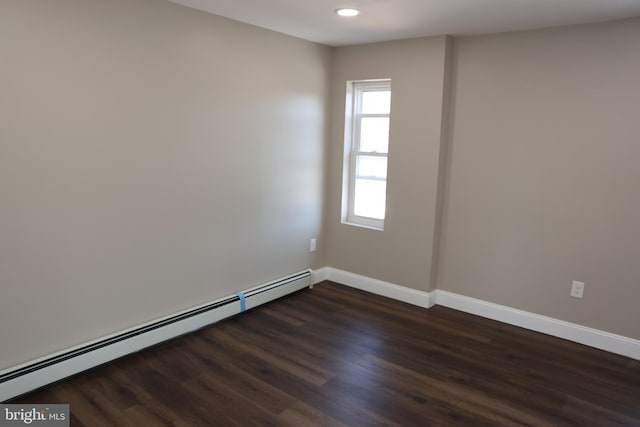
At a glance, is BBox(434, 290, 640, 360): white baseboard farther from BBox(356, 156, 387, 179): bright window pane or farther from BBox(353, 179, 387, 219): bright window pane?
BBox(356, 156, 387, 179): bright window pane

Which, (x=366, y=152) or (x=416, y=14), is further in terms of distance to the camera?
(x=366, y=152)

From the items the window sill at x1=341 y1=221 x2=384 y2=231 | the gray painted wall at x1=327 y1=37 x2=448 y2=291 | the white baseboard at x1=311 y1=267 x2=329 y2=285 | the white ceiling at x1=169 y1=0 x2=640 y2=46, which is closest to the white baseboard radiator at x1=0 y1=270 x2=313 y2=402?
the white baseboard at x1=311 y1=267 x2=329 y2=285

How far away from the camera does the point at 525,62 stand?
3383 mm

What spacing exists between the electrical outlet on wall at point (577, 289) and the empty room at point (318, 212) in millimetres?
30

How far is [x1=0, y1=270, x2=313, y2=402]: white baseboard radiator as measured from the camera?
2.43 metres

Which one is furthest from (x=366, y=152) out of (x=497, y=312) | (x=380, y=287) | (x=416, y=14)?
(x=497, y=312)

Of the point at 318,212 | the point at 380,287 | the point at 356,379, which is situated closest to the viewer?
the point at 356,379

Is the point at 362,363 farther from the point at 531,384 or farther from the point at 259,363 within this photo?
the point at 531,384

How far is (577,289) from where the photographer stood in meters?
3.33

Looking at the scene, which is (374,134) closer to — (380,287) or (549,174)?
(380,287)

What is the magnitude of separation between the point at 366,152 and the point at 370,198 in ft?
1.46

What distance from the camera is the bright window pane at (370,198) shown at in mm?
4266

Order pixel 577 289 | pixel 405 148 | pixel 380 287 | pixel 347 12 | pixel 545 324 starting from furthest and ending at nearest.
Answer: pixel 380 287, pixel 405 148, pixel 545 324, pixel 577 289, pixel 347 12

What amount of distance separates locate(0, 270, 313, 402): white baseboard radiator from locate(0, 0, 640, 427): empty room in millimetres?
16
